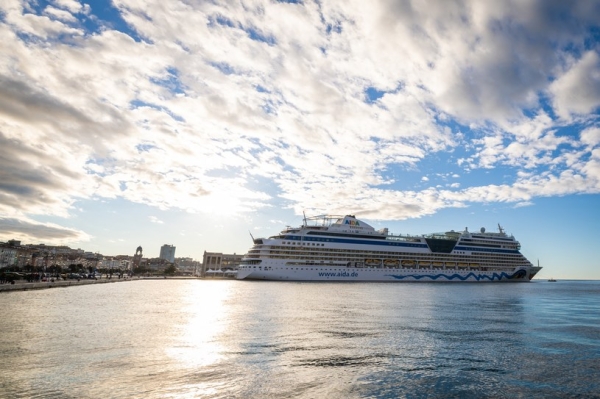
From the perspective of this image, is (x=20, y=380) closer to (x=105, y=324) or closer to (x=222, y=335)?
(x=222, y=335)

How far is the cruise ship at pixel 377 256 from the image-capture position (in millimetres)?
109250

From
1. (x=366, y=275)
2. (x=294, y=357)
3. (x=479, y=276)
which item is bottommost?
(x=294, y=357)

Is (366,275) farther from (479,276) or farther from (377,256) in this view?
(479,276)

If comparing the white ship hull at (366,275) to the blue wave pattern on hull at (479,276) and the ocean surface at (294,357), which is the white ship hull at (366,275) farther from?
Result: the ocean surface at (294,357)

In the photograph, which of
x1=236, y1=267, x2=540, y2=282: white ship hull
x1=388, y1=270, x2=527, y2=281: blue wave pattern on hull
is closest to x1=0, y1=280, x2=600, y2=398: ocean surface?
x1=236, y1=267, x2=540, y2=282: white ship hull

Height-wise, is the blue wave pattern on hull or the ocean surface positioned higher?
the blue wave pattern on hull

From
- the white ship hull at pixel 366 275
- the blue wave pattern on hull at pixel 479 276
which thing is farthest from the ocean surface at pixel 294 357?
the blue wave pattern on hull at pixel 479 276

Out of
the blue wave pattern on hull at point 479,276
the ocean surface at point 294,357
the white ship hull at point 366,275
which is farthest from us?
the blue wave pattern on hull at point 479,276

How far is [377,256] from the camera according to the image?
398 feet

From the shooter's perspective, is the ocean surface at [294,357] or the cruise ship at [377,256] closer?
the ocean surface at [294,357]

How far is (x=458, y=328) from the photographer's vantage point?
28625 millimetres

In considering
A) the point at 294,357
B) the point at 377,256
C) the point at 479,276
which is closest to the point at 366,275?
the point at 377,256

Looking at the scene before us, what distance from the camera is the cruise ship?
10925 cm

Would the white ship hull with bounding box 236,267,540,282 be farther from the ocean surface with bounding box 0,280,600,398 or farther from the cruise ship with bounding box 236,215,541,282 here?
the ocean surface with bounding box 0,280,600,398
